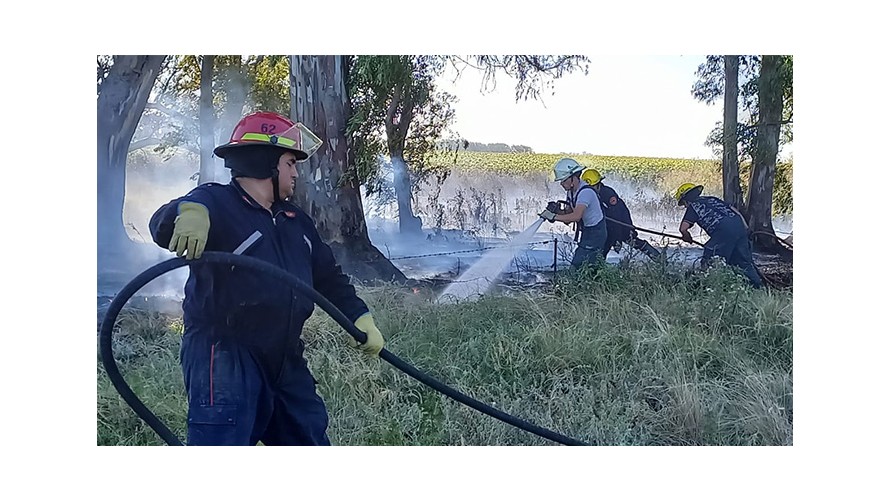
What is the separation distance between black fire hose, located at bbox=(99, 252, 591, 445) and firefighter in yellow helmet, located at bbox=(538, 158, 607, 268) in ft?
2.74

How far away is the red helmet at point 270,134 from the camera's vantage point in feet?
Answer: 11.9

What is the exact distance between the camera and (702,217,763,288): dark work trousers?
390 cm

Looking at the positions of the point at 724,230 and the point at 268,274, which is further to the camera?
the point at 724,230

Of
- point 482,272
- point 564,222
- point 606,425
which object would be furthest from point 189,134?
point 606,425

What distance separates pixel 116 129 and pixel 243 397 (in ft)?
4.68

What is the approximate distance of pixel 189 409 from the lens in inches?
141

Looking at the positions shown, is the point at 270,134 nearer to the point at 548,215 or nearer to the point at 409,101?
the point at 409,101

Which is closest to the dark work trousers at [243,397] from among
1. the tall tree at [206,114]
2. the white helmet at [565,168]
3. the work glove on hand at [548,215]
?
the tall tree at [206,114]

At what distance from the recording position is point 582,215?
3891 millimetres

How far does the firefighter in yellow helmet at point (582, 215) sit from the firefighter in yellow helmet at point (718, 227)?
15.9 inches

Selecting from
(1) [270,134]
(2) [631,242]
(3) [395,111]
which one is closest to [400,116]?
(3) [395,111]

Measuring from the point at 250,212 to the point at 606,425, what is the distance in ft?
6.40

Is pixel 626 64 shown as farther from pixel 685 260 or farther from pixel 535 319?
pixel 535 319

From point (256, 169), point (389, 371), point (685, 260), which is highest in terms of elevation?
point (256, 169)
